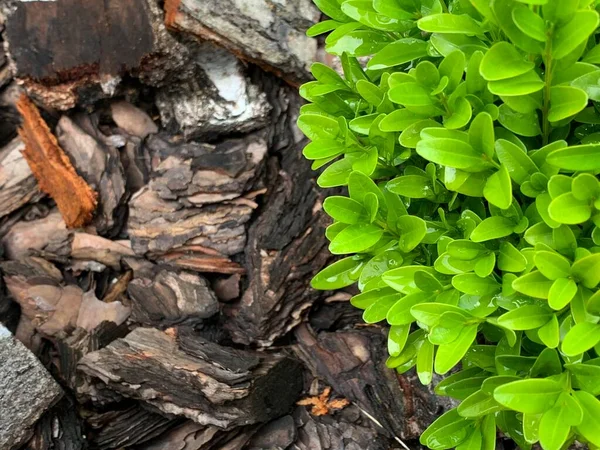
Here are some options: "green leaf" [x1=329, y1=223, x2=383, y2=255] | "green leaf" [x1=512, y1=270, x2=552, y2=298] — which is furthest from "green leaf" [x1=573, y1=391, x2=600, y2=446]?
"green leaf" [x1=329, y1=223, x2=383, y2=255]

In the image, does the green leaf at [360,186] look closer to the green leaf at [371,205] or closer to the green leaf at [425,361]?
the green leaf at [371,205]

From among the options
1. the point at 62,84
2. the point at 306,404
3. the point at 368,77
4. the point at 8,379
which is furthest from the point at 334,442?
the point at 62,84

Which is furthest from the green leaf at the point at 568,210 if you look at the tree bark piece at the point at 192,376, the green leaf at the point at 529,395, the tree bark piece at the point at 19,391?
the tree bark piece at the point at 19,391

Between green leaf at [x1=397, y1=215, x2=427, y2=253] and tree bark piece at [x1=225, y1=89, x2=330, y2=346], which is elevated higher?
green leaf at [x1=397, y1=215, x2=427, y2=253]

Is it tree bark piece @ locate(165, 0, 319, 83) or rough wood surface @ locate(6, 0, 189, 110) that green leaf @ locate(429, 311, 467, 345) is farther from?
rough wood surface @ locate(6, 0, 189, 110)

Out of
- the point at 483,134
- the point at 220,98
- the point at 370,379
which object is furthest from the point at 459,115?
the point at 220,98

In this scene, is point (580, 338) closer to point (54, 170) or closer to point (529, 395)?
point (529, 395)
